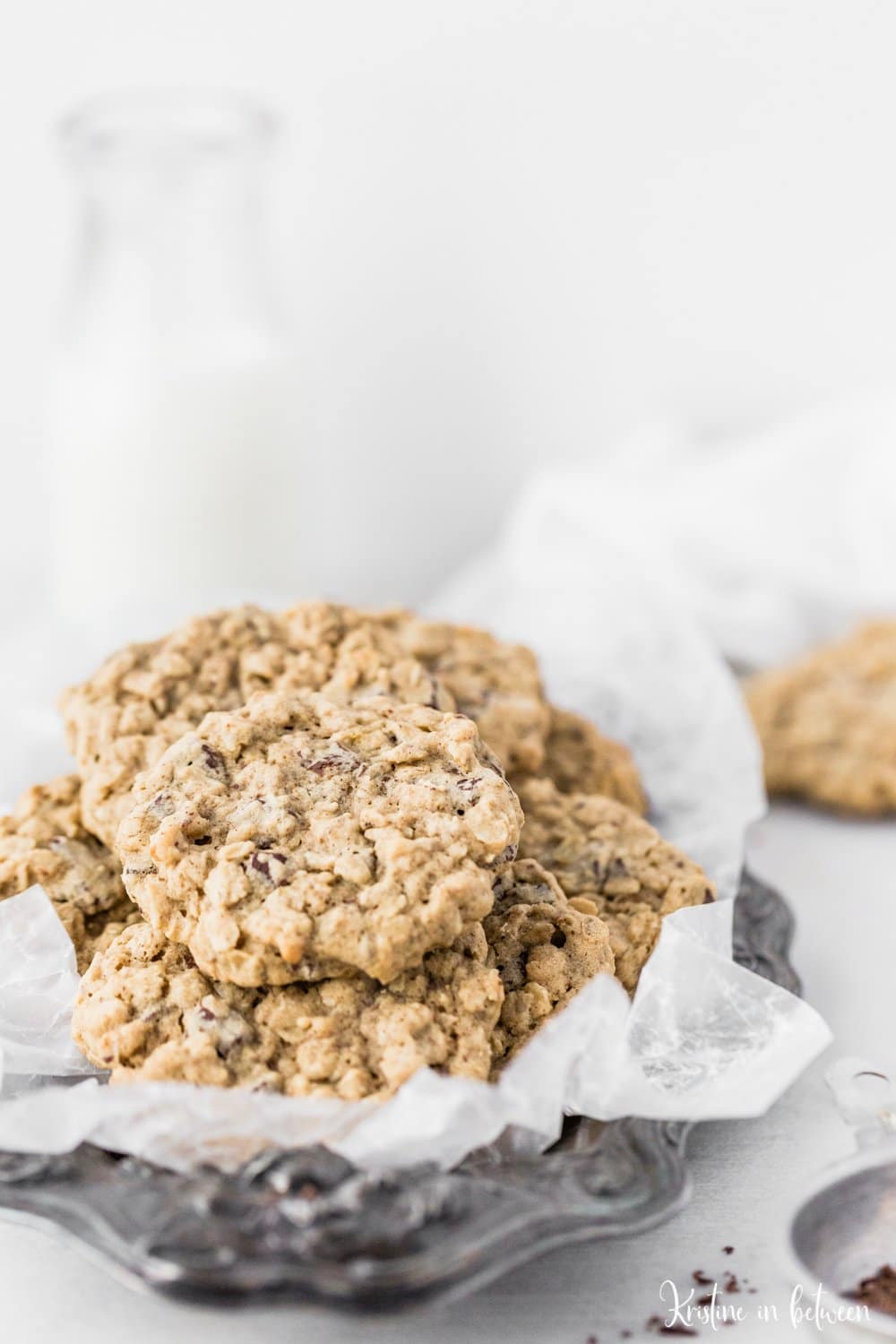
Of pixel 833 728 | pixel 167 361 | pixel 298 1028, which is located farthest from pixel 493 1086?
pixel 167 361

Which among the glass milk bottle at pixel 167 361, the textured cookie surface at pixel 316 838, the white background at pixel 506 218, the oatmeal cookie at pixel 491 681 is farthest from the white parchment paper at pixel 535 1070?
the white background at pixel 506 218

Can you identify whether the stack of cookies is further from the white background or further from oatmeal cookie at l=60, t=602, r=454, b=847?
the white background

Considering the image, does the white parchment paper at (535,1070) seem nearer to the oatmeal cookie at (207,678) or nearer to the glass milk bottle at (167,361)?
the oatmeal cookie at (207,678)

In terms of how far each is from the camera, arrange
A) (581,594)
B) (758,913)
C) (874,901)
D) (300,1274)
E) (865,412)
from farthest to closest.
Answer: (865,412)
(581,594)
(874,901)
(758,913)
(300,1274)

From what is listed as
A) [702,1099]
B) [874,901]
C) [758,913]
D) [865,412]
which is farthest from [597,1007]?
[865,412]

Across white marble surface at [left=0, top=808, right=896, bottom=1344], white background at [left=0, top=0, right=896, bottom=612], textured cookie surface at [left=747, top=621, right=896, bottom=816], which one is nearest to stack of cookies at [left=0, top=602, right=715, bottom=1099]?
white marble surface at [left=0, top=808, right=896, bottom=1344]

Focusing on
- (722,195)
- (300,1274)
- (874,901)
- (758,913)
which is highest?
(722,195)

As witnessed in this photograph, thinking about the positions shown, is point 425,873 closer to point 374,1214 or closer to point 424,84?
point 374,1214
